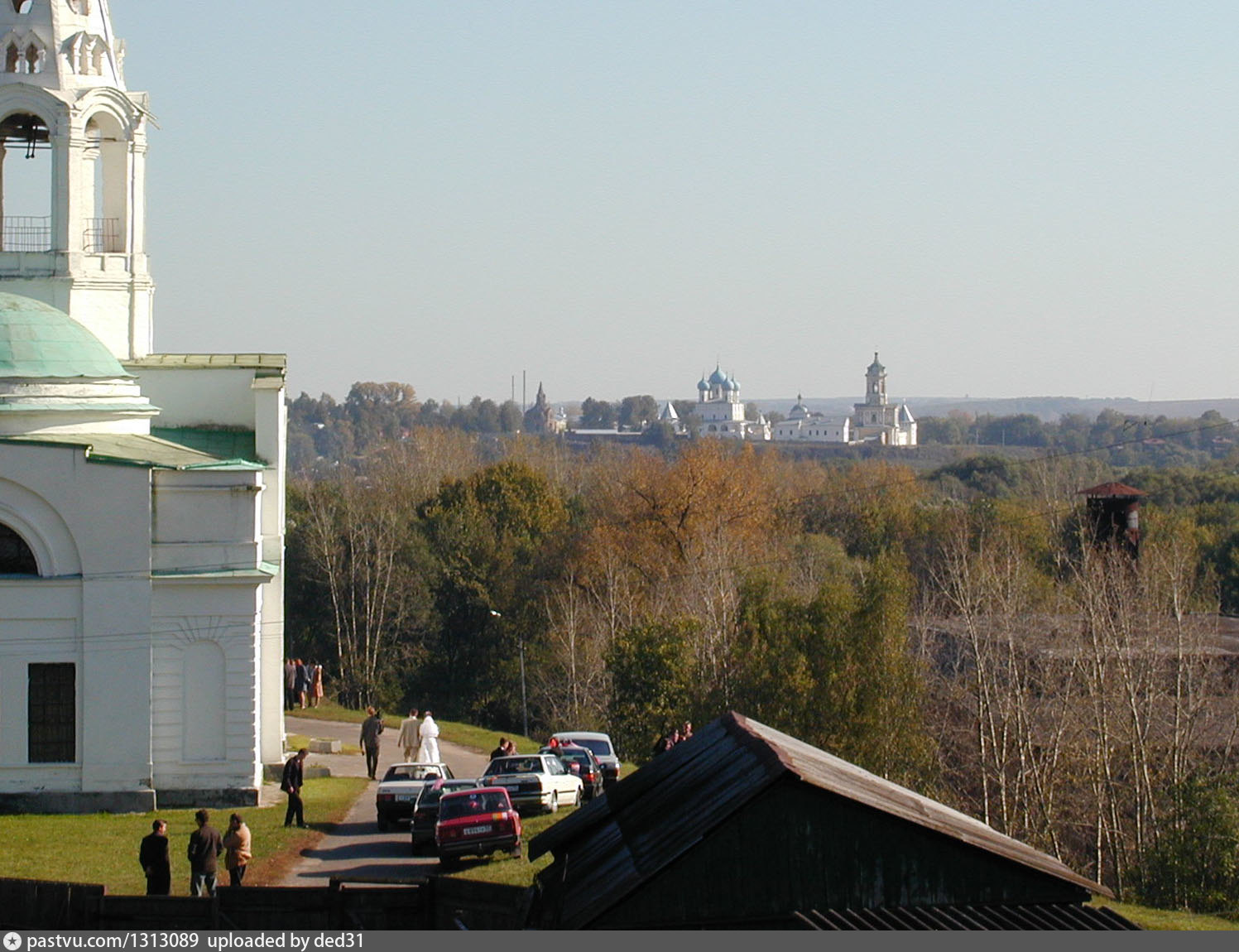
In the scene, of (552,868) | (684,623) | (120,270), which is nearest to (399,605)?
(684,623)

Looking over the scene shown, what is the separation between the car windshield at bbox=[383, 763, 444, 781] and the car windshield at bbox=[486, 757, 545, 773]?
4.83ft

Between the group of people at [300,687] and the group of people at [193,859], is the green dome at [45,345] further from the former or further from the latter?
the group of people at [300,687]

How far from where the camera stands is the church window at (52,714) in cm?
2847

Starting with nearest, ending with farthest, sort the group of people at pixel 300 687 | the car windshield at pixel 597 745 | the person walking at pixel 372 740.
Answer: the person walking at pixel 372 740
the car windshield at pixel 597 745
the group of people at pixel 300 687

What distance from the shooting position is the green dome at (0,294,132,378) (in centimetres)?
3000

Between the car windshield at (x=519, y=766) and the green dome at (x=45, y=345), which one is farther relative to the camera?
the green dome at (x=45, y=345)

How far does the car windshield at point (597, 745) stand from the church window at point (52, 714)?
10.7m

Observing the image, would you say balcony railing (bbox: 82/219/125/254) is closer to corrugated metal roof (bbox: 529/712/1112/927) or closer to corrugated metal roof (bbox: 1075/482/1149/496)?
corrugated metal roof (bbox: 529/712/1112/927)

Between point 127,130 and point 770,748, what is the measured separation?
73.7 feet

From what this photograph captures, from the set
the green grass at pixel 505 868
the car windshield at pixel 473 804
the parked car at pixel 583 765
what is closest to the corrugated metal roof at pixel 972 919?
the green grass at pixel 505 868

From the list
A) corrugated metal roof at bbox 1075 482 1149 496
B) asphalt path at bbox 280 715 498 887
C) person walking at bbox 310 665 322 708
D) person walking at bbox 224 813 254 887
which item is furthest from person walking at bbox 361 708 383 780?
corrugated metal roof at bbox 1075 482 1149 496

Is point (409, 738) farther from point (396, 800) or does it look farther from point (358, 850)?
point (358, 850)

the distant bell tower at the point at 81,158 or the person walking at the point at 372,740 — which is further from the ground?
the distant bell tower at the point at 81,158

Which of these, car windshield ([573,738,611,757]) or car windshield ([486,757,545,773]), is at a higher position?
car windshield ([486,757,545,773])
